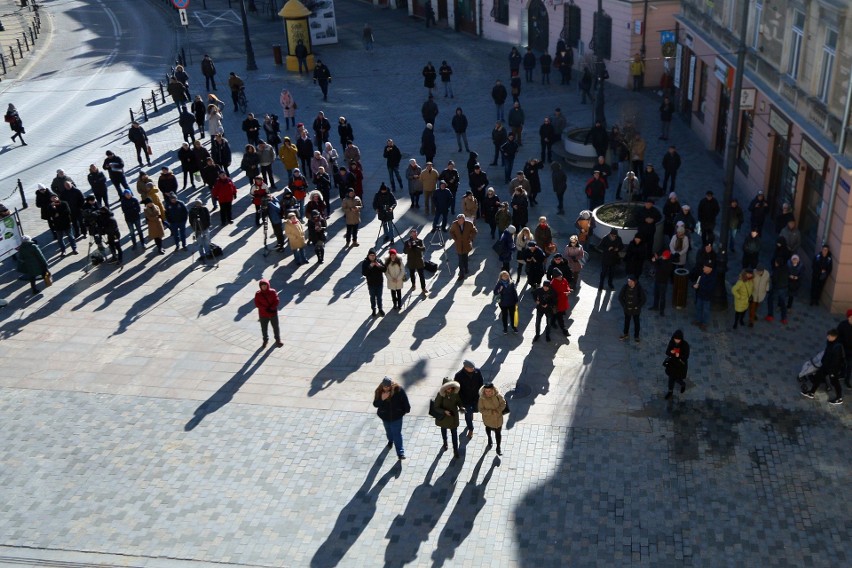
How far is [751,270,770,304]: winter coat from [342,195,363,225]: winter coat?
29.0ft

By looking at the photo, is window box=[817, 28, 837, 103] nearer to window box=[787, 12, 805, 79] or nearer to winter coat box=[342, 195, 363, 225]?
window box=[787, 12, 805, 79]

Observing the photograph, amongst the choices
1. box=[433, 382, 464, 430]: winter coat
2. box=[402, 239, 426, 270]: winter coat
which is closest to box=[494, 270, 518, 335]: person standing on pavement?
box=[402, 239, 426, 270]: winter coat

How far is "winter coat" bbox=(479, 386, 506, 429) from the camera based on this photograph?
1363 cm

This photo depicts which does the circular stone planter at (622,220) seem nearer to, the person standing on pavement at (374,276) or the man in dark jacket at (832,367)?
the person standing on pavement at (374,276)

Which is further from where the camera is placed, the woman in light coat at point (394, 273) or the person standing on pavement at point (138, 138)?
the person standing on pavement at point (138, 138)

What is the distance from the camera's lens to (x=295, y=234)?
2038 cm

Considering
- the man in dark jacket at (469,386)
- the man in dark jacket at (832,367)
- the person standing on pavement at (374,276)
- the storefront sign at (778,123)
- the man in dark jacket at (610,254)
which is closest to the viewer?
the man in dark jacket at (469,386)

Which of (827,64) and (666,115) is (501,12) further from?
(827,64)

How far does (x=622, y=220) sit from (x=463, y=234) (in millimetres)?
4071

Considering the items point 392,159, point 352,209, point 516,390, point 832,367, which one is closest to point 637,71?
point 392,159

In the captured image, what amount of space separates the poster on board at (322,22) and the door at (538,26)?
368 inches

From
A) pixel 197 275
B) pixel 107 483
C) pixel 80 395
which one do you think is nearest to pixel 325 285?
pixel 197 275

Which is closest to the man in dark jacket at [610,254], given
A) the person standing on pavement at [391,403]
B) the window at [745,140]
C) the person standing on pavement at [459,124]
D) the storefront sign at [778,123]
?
the storefront sign at [778,123]

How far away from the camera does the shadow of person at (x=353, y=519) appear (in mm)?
12336
